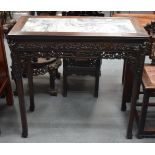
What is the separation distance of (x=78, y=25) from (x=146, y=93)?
0.58 m

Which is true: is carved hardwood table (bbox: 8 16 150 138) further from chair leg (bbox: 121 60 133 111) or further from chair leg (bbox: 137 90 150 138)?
chair leg (bbox: 121 60 133 111)

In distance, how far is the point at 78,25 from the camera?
60.5 inches

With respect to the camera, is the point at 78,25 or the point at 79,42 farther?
the point at 78,25

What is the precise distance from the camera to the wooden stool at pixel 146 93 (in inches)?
61.0

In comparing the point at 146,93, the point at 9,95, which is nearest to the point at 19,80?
the point at 9,95

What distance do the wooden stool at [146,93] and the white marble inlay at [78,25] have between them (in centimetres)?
34

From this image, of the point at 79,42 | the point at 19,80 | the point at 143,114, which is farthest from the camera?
the point at 143,114

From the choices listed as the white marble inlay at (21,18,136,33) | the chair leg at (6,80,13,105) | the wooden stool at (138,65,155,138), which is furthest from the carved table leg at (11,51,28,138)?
the wooden stool at (138,65,155,138)

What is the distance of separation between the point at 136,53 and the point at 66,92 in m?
0.95

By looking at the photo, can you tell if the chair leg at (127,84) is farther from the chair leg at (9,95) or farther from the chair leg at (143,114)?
the chair leg at (9,95)

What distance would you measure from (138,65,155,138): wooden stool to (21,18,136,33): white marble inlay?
345mm

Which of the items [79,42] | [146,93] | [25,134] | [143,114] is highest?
[79,42]

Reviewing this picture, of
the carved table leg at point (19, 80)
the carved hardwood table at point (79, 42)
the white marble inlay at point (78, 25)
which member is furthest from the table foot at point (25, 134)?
the white marble inlay at point (78, 25)

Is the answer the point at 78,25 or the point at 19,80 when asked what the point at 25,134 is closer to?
the point at 19,80
